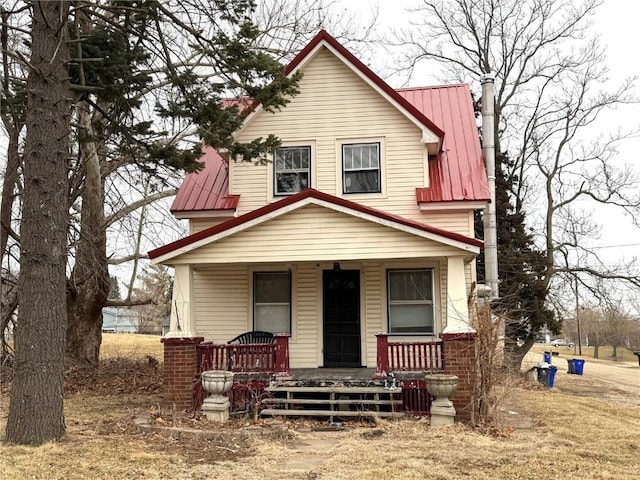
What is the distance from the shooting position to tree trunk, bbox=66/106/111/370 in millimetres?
15742

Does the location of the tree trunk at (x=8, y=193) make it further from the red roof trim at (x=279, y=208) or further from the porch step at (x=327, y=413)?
the porch step at (x=327, y=413)

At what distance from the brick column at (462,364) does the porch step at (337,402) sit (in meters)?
0.99

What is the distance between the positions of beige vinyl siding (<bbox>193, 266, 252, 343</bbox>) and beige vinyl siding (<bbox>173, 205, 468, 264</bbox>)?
2540mm

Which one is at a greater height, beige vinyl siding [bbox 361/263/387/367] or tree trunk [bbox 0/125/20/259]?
tree trunk [bbox 0/125/20/259]

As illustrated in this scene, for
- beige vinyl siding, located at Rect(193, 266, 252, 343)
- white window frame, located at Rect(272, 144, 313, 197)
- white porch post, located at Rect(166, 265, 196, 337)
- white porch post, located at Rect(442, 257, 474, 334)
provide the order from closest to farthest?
white porch post, located at Rect(442, 257, 474, 334), white porch post, located at Rect(166, 265, 196, 337), beige vinyl siding, located at Rect(193, 266, 252, 343), white window frame, located at Rect(272, 144, 313, 197)

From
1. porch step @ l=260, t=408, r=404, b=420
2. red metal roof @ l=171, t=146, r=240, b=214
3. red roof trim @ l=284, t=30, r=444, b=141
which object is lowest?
porch step @ l=260, t=408, r=404, b=420

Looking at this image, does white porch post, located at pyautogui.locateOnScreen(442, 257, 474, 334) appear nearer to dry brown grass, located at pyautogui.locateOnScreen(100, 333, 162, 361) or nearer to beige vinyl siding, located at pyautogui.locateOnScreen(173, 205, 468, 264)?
beige vinyl siding, located at pyautogui.locateOnScreen(173, 205, 468, 264)

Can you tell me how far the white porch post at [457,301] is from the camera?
10.2 m

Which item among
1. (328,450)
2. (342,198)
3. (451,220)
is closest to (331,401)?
(328,450)

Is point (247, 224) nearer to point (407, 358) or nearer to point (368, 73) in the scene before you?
point (407, 358)

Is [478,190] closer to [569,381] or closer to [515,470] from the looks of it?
[515,470]

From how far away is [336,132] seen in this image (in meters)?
13.8

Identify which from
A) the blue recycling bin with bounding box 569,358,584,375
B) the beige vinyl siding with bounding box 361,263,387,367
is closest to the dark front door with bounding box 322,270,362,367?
the beige vinyl siding with bounding box 361,263,387,367

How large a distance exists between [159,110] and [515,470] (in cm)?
738
